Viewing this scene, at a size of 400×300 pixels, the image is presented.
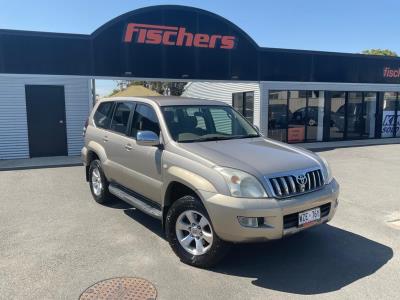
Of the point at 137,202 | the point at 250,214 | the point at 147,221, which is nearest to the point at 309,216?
the point at 250,214

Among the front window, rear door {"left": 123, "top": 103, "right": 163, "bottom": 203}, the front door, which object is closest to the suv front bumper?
rear door {"left": 123, "top": 103, "right": 163, "bottom": 203}

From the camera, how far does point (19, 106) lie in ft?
40.2

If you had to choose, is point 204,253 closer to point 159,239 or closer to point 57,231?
point 159,239

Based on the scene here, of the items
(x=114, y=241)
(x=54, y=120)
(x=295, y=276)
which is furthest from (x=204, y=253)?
(x=54, y=120)

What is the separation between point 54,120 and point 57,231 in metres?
8.14

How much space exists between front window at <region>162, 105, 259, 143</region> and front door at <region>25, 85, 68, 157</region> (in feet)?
28.4

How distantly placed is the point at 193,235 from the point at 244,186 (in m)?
0.92

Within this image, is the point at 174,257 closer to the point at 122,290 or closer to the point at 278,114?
the point at 122,290

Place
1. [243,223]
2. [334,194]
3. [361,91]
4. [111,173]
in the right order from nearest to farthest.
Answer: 1. [243,223]
2. [334,194]
3. [111,173]
4. [361,91]

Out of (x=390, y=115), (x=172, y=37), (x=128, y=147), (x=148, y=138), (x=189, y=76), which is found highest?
(x=172, y=37)

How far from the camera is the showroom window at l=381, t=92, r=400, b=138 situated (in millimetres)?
18719

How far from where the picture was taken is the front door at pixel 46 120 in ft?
40.7

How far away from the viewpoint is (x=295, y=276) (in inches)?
157

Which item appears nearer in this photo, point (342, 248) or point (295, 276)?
point (295, 276)
